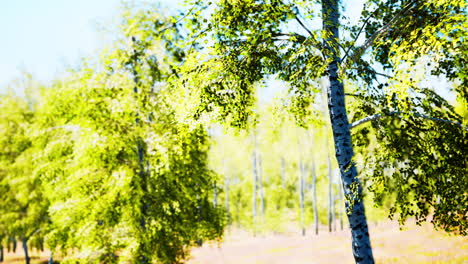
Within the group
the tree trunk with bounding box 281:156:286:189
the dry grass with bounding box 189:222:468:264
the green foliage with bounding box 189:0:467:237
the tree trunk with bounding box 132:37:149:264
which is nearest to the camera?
the green foliage with bounding box 189:0:467:237

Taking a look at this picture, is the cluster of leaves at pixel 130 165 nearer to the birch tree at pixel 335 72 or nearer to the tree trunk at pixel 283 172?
the birch tree at pixel 335 72

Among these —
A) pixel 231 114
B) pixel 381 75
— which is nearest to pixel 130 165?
pixel 231 114

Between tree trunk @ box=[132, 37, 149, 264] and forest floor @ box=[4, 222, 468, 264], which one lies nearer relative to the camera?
tree trunk @ box=[132, 37, 149, 264]

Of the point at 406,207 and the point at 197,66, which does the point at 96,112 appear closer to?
the point at 197,66

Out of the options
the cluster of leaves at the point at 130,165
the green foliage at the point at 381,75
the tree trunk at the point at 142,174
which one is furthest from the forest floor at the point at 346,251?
the green foliage at the point at 381,75

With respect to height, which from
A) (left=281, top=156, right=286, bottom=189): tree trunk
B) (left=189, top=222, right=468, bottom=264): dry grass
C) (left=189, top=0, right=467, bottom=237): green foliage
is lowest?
(left=189, top=222, right=468, bottom=264): dry grass

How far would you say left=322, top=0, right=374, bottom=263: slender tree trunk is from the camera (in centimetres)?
470

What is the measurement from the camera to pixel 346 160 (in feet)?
15.9

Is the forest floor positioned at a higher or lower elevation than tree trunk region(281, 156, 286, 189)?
lower

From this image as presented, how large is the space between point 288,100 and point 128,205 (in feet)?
17.3

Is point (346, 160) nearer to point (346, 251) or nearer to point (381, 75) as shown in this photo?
point (381, 75)

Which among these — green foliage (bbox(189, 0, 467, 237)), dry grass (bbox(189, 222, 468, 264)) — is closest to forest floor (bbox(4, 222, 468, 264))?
dry grass (bbox(189, 222, 468, 264))

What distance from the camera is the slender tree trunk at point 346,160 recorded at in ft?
15.4

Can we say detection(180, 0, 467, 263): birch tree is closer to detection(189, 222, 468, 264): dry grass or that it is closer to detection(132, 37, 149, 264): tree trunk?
detection(189, 222, 468, 264): dry grass
